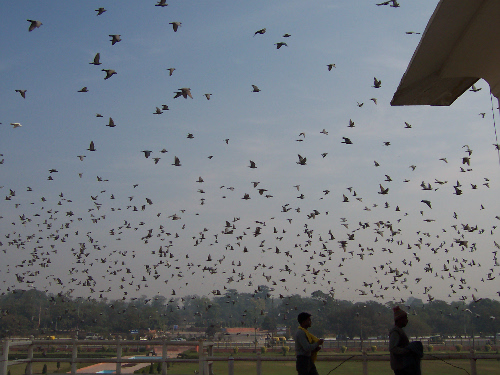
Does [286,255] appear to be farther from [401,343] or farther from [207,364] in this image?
[401,343]

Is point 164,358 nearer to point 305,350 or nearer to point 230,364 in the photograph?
point 230,364

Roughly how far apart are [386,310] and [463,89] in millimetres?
91882

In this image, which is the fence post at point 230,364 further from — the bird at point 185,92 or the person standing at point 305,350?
the bird at point 185,92

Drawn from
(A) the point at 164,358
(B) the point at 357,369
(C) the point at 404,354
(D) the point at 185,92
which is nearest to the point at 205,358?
(A) the point at 164,358

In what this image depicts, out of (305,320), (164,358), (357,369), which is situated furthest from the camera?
(357,369)

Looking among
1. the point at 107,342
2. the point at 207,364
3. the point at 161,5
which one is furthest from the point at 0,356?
the point at 161,5

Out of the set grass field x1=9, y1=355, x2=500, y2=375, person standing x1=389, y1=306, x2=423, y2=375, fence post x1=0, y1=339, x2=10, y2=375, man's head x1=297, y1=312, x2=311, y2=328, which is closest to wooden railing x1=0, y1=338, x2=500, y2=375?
fence post x1=0, y1=339, x2=10, y2=375

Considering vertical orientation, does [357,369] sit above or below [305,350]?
below

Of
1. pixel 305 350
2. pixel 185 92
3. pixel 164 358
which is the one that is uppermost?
pixel 185 92

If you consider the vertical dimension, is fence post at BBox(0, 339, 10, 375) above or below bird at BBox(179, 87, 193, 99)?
below

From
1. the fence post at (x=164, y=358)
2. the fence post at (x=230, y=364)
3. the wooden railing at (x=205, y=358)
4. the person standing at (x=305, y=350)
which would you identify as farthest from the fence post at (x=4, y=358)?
the person standing at (x=305, y=350)

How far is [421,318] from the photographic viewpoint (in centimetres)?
8044

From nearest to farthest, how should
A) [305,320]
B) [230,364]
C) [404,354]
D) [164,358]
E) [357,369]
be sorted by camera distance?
1. [404,354]
2. [305,320]
3. [230,364]
4. [164,358]
5. [357,369]

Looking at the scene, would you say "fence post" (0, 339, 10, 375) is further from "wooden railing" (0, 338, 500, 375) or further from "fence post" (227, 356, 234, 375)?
"fence post" (227, 356, 234, 375)
